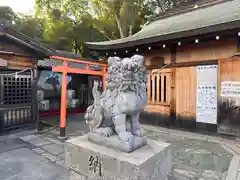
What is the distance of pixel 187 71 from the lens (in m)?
5.58

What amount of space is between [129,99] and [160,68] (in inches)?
180

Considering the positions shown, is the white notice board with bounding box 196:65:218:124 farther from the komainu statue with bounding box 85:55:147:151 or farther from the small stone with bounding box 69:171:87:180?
the small stone with bounding box 69:171:87:180

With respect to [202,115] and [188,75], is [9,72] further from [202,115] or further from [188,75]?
[202,115]

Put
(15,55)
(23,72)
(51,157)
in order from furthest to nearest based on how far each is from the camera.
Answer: (23,72) < (15,55) < (51,157)

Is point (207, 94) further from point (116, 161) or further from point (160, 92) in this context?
point (116, 161)

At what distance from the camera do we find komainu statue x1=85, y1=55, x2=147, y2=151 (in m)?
1.89

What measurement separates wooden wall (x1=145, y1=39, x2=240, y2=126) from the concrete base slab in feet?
12.9

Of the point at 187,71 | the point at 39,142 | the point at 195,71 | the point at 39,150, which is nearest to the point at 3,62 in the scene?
the point at 39,142

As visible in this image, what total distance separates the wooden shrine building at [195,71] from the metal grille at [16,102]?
129 inches

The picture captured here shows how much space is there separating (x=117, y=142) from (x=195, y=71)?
443 cm

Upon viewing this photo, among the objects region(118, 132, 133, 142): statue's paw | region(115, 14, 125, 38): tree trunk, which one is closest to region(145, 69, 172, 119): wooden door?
region(118, 132, 133, 142): statue's paw

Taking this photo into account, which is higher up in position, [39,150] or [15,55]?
[15,55]

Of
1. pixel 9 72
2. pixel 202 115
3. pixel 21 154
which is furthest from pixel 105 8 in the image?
pixel 21 154

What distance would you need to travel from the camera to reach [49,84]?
351 inches
